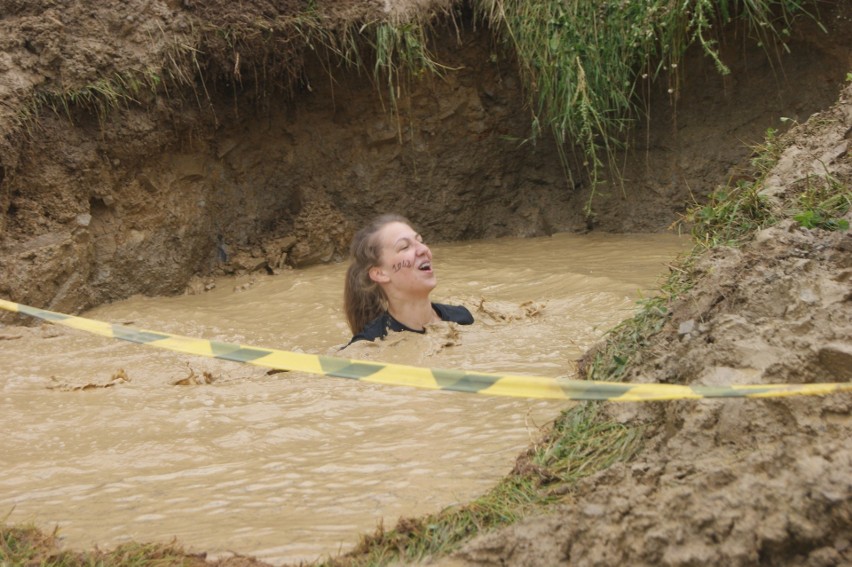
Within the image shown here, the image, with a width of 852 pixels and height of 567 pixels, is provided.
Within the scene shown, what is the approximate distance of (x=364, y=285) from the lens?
5.25 meters

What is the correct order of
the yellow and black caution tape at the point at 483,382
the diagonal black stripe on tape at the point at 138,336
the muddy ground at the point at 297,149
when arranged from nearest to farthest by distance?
1. the yellow and black caution tape at the point at 483,382
2. the diagonal black stripe on tape at the point at 138,336
3. the muddy ground at the point at 297,149

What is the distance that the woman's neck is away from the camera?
16.7 feet

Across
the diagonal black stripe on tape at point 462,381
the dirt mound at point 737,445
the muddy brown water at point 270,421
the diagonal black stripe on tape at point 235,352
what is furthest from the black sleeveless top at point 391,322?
the diagonal black stripe on tape at point 462,381

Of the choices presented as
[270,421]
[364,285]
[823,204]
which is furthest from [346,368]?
[364,285]

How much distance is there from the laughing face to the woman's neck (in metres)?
0.05

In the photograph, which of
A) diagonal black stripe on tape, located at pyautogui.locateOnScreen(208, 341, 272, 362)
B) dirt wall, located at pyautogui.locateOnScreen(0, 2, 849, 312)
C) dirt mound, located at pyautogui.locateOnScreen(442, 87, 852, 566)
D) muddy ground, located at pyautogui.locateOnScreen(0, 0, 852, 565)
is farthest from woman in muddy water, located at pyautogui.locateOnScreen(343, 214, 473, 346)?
dirt wall, located at pyautogui.locateOnScreen(0, 2, 849, 312)

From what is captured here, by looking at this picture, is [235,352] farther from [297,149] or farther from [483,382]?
[297,149]

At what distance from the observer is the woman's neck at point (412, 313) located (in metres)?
5.10

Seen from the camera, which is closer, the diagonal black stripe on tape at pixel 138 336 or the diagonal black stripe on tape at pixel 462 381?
the diagonal black stripe on tape at pixel 462 381

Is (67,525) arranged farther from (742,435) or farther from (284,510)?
(742,435)

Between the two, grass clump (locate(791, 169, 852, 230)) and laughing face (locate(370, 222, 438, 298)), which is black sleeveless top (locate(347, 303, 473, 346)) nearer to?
laughing face (locate(370, 222, 438, 298))

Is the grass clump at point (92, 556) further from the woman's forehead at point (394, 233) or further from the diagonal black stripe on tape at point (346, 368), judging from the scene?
the woman's forehead at point (394, 233)

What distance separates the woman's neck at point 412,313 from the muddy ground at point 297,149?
188cm

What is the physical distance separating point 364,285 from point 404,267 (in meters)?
0.31
